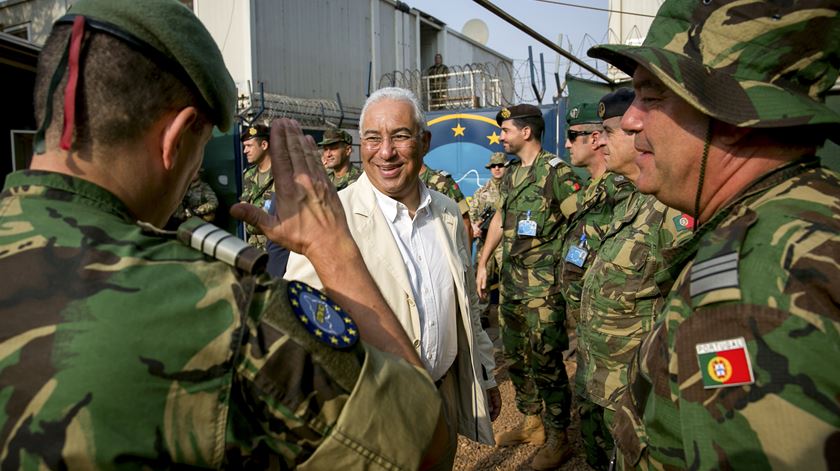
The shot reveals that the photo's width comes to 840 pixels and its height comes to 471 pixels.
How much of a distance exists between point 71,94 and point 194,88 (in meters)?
0.20

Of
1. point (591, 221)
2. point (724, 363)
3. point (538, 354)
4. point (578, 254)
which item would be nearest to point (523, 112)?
point (591, 221)

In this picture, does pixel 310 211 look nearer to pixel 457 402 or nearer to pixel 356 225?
pixel 356 225

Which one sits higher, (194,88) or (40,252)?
(194,88)

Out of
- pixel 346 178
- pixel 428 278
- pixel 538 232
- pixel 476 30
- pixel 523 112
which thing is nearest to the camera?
pixel 428 278

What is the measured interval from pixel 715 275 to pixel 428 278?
1340 mm

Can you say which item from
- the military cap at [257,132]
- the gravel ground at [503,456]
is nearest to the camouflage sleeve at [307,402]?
the gravel ground at [503,456]

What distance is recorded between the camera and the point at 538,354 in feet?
14.4

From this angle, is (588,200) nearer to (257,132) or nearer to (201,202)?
(257,132)

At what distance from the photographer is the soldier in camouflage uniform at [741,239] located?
36.6 inches

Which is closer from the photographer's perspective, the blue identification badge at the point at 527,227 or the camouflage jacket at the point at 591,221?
the camouflage jacket at the point at 591,221

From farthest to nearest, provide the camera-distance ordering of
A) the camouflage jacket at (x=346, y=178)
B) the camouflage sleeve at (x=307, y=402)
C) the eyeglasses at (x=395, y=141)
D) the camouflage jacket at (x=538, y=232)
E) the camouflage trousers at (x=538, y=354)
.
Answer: the camouflage jacket at (x=346, y=178) → the camouflage jacket at (x=538, y=232) → the camouflage trousers at (x=538, y=354) → the eyeglasses at (x=395, y=141) → the camouflage sleeve at (x=307, y=402)

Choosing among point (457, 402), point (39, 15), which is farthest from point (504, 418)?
point (39, 15)

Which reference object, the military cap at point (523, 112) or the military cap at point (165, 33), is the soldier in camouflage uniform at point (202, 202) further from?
the military cap at point (165, 33)

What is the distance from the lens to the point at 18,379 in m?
0.78
